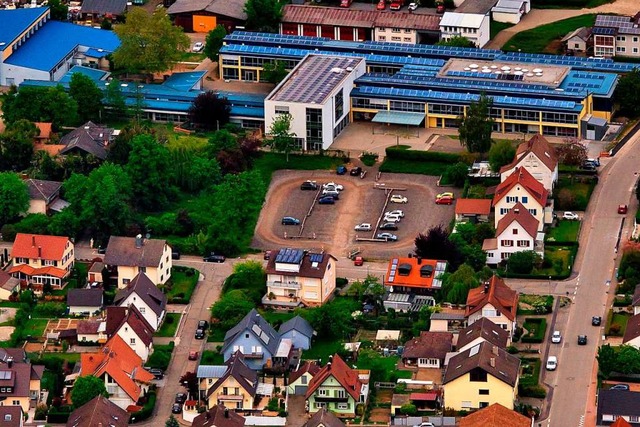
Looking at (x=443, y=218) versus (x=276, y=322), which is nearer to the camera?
(x=276, y=322)

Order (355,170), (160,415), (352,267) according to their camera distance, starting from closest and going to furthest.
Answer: (160,415), (352,267), (355,170)

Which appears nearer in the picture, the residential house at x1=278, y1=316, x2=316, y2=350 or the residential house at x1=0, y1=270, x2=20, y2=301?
the residential house at x1=278, y1=316, x2=316, y2=350

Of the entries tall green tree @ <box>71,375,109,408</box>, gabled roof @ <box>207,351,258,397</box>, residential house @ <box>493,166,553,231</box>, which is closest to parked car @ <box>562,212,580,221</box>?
residential house @ <box>493,166,553,231</box>

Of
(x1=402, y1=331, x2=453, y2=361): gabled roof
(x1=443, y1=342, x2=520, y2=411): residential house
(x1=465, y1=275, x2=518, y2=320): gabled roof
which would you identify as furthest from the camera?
(x1=465, y1=275, x2=518, y2=320): gabled roof

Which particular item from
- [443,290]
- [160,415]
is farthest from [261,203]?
[160,415]

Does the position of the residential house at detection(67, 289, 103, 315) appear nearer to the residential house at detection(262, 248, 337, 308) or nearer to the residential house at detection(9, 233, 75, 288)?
the residential house at detection(9, 233, 75, 288)

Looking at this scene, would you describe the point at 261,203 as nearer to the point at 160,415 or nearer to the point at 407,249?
the point at 407,249

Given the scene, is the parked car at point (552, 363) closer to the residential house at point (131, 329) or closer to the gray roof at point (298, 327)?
the gray roof at point (298, 327)
